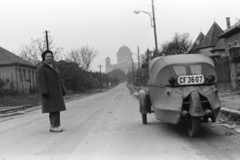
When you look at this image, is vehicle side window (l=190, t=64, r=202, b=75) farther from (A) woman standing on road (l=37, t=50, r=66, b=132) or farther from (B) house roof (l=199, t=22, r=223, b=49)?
(B) house roof (l=199, t=22, r=223, b=49)

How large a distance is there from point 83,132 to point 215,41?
4164cm

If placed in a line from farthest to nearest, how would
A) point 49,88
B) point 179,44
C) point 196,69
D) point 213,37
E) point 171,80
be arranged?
1. point 179,44
2. point 213,37
3. point 49,88
4. point 196,69
5. point 171,80

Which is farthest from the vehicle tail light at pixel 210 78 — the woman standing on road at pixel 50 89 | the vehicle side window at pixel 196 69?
the woman standing on road at pixel 50 89

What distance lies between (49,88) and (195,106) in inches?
152

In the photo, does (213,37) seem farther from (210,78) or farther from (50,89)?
(50,89)

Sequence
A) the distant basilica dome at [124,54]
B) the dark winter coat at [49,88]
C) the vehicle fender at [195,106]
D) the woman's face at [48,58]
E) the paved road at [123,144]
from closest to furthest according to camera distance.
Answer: the paved road at [123,144] < the vehicle fender at [195,106] < the dark winter coat at [49,88] < the woman's face at [48,58] < the distant basilica dome at [124,54]

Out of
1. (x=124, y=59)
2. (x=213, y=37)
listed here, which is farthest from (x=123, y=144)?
(x=124, y=59)

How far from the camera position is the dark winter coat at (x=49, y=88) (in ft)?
23.6

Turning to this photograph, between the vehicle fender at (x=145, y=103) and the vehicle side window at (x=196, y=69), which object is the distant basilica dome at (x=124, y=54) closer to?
the vehicle fender at (x=145, y=103)

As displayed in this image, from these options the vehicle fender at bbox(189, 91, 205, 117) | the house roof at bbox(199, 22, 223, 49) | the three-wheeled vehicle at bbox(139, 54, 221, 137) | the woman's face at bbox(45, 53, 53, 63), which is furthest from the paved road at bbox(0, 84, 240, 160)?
the house roof at bbox(199, 22, 223, 49)

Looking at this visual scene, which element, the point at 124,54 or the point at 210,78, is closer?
the point at 210,78

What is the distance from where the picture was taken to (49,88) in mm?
7297

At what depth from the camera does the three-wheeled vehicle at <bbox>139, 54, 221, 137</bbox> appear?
600cm

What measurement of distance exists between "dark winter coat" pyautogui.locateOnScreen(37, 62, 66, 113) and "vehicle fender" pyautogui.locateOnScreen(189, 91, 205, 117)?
11.4 ft
